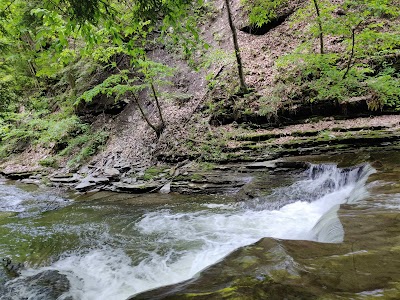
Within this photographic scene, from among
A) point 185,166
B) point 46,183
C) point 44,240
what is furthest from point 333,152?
point 46,183

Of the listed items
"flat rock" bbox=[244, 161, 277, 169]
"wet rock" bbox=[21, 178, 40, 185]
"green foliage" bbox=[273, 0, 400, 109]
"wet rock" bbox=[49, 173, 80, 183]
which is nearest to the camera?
"flat rock" bbox=[244, 161, 277, 169]

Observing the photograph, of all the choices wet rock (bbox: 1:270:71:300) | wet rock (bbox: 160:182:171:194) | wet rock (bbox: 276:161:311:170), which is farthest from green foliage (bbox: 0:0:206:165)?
wet rock (bbox: 276:161:311:170)

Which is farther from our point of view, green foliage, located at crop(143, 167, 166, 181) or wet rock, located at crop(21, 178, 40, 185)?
wet rock, located at crop(21, 178, 40, 185)

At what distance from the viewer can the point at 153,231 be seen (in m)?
6.42

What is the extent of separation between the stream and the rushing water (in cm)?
2

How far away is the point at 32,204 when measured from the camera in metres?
9.81

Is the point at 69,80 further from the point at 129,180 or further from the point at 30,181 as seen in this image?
the point at 129,180

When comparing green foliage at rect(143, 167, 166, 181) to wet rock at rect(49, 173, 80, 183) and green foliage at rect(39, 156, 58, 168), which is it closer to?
wet rock at rect(49, 173, 80, 183)

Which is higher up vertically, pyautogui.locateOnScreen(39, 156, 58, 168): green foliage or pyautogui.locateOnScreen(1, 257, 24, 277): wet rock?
pyautogui.locateOnScreen(39, 156, 58, 168): green foliage

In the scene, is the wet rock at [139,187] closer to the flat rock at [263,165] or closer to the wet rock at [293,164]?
the flat rock at [263,165]

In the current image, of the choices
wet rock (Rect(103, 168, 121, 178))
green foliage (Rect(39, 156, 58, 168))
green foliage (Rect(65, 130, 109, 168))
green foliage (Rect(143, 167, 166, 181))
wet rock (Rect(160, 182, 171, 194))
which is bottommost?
wet rock (Rect(160, 182, 171, 194))

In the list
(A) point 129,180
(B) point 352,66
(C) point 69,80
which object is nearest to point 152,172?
(A) point 129,180

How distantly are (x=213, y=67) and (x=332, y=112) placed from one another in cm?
625

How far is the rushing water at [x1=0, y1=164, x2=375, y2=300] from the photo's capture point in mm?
4469
